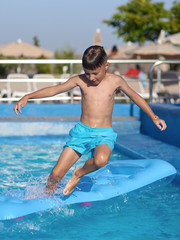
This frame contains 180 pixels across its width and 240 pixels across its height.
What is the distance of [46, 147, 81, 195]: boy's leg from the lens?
3479 millimetres

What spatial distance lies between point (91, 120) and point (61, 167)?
471 mm

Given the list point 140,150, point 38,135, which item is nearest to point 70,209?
point 140,150

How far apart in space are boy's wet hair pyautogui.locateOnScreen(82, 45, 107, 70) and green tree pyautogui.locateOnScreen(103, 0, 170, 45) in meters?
35.9

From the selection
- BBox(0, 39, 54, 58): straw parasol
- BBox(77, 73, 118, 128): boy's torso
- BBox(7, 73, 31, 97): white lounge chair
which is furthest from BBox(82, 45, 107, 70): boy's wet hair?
BBox(0, 39, 54, 58): straw parasol

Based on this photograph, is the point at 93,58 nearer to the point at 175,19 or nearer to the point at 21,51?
the point at 21,51

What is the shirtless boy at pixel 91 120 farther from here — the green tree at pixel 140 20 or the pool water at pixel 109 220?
the green tree at pixel 140 20

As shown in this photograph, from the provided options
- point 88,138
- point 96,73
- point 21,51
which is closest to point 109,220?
point 88,138

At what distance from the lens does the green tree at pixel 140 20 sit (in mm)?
38469

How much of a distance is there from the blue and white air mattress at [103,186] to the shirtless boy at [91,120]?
0.15 metres

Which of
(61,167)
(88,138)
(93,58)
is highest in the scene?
(93,58)

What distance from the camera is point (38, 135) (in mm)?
7375

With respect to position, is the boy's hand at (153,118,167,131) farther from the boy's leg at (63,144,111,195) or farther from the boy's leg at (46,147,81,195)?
the boy's leg at (46,147,81,195)

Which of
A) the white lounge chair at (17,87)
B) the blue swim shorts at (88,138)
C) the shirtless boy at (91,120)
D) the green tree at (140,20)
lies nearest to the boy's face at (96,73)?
the shirtless boy at (91,120)

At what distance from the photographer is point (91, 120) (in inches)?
140
